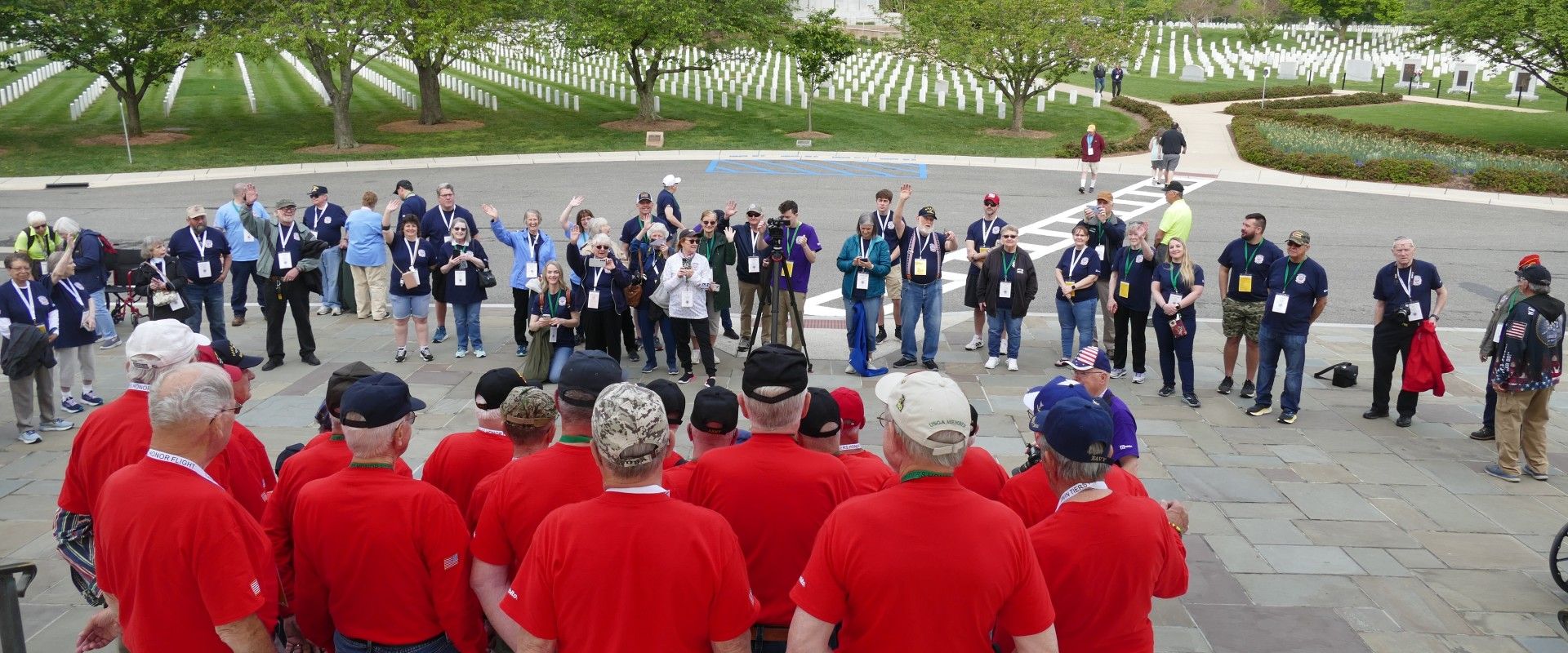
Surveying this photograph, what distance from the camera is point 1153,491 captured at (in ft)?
29.6

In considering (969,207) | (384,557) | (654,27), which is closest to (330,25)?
(654,27)

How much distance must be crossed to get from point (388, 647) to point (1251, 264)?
9889mm

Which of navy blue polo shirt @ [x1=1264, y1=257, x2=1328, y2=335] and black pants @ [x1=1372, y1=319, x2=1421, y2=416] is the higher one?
navy blue polo shirt @ [x1=1264, y1=257, x2=1328, y2=335]

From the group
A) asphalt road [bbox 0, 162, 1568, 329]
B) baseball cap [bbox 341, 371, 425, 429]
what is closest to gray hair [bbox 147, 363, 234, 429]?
baseball cap [bbox 341, 371, 425, 429]

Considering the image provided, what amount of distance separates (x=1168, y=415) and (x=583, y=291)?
253 inches

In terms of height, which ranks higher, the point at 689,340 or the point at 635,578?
the point at 635,578

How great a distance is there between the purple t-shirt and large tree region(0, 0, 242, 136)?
23784 millimetres

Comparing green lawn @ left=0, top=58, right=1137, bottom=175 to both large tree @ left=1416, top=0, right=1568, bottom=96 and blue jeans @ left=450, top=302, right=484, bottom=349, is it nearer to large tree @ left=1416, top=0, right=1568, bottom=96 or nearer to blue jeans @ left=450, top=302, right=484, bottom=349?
large tree @ left=1416, top=0, right=1568, bottom=96

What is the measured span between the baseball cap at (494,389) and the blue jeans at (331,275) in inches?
421

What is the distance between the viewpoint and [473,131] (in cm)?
3691

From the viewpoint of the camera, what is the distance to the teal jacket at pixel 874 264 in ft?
41.1

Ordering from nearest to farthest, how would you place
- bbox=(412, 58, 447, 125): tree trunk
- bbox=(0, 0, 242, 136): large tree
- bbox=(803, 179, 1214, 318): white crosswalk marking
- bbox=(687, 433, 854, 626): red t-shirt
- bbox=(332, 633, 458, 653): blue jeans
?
bbox=(332, 633, 458, 653): blue jeans < bbox=(687, 433, 854, 626): red t-shirt < bbox=(803, 179, 1214, 318): white crosswalk marking < bbox=(0, 0, 242, 136): large tree < bbox=(412, 58, 447, 125): tree trunk

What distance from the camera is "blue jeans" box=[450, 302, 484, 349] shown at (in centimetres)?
1307

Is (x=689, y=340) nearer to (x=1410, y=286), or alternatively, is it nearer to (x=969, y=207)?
(x=1410, y=286)
